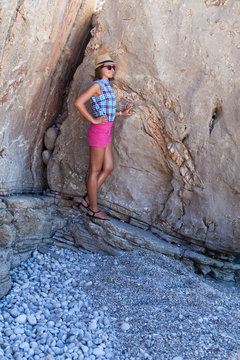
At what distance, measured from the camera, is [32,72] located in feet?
14.2

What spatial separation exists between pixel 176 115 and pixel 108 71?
96 centimetres

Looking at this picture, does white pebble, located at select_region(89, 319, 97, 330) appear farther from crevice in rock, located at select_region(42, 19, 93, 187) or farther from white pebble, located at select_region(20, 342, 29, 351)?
crevice in rock, located at select_region(42, 19, 93, 187)

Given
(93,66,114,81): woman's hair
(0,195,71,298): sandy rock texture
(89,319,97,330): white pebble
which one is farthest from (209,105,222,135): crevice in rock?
(89,319,97,330): white pebble

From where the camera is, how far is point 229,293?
392 centimetres

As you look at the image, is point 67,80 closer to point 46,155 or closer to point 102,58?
point 102,58

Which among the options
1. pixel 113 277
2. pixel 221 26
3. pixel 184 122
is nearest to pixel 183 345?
pixel 113 277

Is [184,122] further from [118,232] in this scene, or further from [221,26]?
[118,232]

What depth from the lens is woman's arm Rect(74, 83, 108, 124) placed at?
13.6 ft

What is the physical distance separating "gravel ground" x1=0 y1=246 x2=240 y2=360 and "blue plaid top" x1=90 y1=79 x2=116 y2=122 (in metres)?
Result: 1.69

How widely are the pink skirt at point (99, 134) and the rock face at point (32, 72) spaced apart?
84cm

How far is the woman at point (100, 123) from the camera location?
4230 millimetres

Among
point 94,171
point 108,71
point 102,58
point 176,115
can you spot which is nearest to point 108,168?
point 94,171

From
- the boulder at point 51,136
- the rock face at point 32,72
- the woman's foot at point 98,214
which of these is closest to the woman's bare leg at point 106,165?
the woman's foot at point 98,214

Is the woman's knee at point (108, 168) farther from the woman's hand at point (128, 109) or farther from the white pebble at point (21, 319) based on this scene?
the white pebble at point (21, 319)
